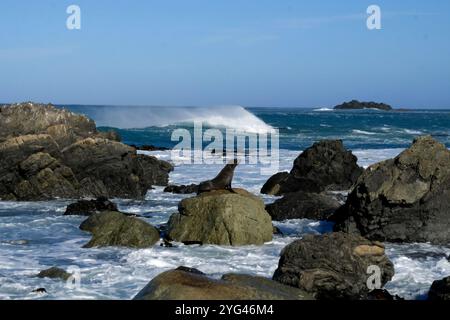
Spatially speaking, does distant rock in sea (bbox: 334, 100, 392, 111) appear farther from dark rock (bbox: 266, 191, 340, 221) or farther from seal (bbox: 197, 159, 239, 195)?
seal (bbox: 197, 159, 239, 195)

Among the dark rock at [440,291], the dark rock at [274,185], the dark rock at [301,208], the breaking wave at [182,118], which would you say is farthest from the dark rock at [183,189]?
the breaking wave at [182,118]

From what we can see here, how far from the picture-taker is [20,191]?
2000 cm

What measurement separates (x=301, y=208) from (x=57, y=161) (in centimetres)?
818

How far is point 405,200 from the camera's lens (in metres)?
13.9

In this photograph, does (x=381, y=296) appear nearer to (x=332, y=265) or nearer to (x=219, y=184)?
(x=332, y=265)

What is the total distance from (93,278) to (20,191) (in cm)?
1045

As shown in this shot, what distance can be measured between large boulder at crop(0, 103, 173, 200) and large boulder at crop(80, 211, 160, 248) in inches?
271

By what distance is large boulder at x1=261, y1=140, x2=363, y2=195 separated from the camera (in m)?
22.1

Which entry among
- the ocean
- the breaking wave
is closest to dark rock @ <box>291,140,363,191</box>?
the ocean

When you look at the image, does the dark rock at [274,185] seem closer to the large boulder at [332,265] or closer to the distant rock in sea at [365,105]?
the large boulder at [332,265]

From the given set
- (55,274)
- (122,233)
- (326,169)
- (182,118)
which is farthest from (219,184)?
(182,118)
